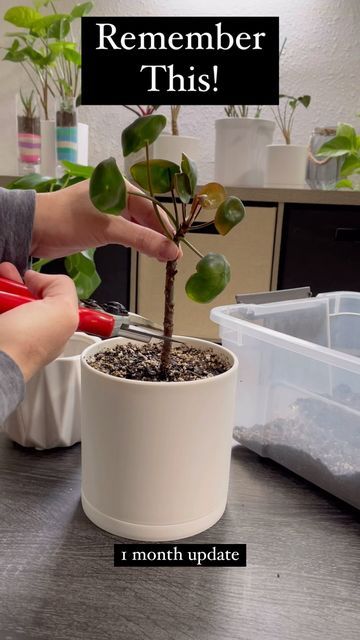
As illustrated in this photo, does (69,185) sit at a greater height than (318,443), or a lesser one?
greater

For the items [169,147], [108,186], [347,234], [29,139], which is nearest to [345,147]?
[347,234]

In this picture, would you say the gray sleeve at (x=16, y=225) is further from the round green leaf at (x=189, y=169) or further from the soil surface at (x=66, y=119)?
the soil surface at (x=66, y=119)

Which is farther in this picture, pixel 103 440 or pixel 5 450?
pixel 5 450

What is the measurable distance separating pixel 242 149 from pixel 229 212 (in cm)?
109

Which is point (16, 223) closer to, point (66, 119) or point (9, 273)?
point (9, 273)

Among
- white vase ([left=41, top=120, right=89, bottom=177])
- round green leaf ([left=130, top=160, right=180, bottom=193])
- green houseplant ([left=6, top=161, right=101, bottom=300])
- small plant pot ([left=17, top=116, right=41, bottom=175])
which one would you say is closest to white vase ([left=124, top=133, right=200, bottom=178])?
white vase ([left=41, top=120, right=89, bottom=177])

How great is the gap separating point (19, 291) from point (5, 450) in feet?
0.52

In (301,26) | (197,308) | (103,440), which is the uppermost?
(301,26)

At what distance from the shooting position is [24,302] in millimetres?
349

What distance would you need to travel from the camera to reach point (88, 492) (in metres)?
0.35

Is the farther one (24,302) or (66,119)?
(66,119)

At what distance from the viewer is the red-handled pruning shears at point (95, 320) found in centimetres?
35

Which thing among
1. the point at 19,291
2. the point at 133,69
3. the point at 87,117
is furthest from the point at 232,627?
the point at 87,117

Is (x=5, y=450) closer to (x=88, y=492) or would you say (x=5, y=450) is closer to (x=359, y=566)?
(x=88, y=492)
